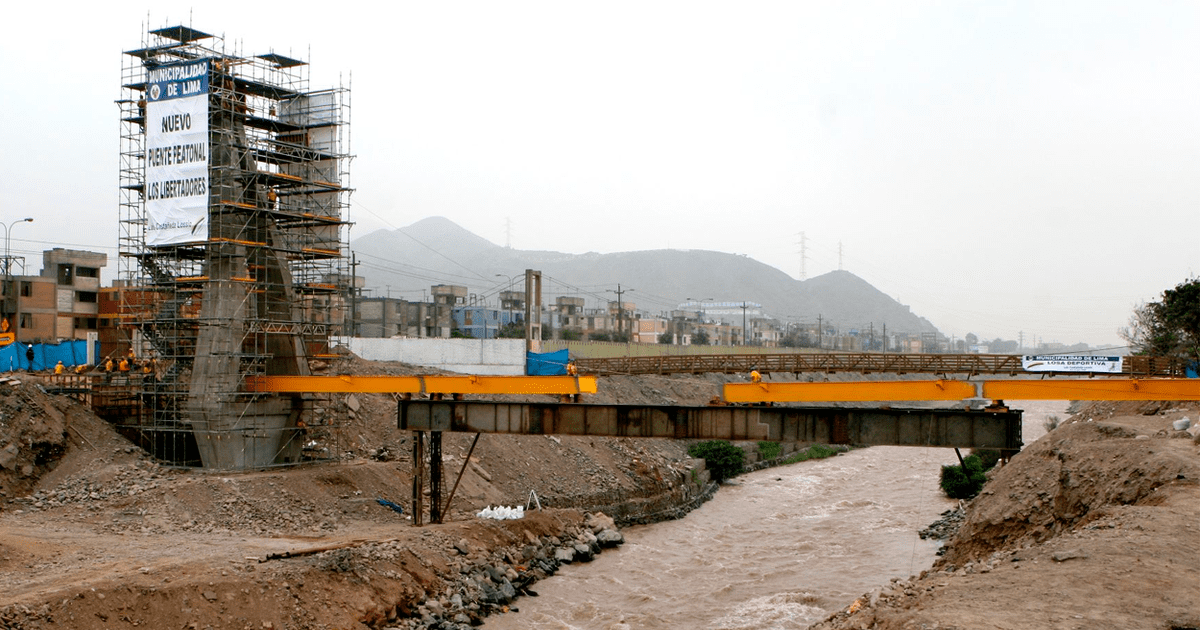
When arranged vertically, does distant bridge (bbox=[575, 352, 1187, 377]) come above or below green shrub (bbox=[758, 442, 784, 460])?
above

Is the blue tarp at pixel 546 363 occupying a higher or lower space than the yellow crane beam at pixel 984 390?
lower

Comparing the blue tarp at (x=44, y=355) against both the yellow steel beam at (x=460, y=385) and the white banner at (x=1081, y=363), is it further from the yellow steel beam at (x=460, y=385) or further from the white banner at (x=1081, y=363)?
the white banner at (x=1081, y=363)

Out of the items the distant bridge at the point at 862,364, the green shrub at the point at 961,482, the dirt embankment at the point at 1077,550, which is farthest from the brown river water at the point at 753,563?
the distant bridge at the point at 862,364

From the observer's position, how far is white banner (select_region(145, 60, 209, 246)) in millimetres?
35812

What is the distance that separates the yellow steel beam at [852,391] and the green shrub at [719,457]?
2640 cm

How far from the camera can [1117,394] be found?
79.4 feet

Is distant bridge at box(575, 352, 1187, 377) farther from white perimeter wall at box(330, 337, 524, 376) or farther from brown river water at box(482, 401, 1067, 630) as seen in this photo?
brown river water at box(482, 401, 1067, 630)

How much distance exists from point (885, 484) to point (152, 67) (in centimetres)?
4063

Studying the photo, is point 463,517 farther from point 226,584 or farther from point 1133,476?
point 1133,476

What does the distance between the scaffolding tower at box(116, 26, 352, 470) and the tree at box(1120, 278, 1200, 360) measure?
4605 cm

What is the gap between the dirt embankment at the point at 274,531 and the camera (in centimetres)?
2106

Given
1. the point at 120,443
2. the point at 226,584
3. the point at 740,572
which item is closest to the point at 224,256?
the point at 120,443


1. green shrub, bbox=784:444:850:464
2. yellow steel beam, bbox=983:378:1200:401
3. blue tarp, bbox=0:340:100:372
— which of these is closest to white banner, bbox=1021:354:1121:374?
yellow steel beam, bbox=983:378:1200:401

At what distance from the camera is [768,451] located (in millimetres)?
61312
